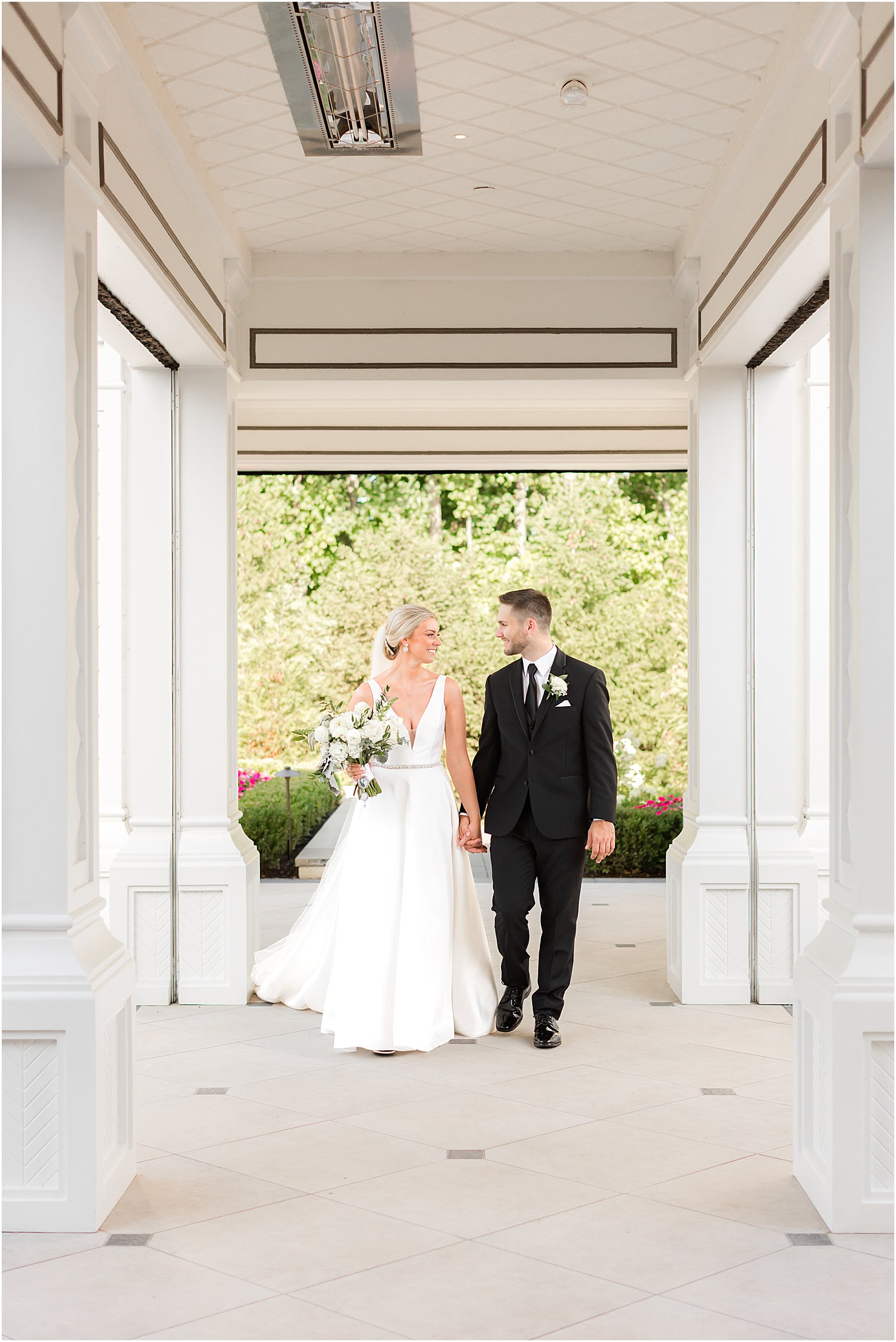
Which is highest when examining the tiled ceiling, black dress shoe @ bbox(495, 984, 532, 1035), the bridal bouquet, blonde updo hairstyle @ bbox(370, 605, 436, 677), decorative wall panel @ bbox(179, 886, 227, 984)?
the tiled ceiling

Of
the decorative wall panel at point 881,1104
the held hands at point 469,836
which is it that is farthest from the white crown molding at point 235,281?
the decorative wall panel at point 881,1104

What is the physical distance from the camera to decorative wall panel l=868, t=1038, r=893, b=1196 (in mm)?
3064

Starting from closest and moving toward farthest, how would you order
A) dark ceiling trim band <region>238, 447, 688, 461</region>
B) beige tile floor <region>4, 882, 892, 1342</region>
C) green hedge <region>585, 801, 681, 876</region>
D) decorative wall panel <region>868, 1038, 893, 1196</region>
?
1. beige tile floor <region>4, 882, 892, 1342</region>
2. decorative wall panel <region>868, 1038, 893, 1196</region>
3. dark ceiling trim band <region>238, 447, 688, 461</region>
4. green hedge <region>585, 801, 681, 876</region>

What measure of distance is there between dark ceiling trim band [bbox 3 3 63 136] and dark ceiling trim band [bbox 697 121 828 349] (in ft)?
6.83

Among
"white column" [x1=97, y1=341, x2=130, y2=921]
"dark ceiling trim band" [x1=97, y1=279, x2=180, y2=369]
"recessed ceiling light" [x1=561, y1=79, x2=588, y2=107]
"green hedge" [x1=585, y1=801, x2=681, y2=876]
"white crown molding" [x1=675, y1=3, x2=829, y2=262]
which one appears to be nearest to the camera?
"white crown molding" [x1=675, y1=3, x2=829, y2=262]

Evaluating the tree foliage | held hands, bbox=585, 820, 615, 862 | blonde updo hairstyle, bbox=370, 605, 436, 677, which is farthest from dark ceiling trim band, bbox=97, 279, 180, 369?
the tree foliage

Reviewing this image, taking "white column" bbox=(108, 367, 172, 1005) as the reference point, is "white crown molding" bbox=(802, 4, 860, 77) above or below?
above

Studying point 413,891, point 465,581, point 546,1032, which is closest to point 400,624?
point 413,891

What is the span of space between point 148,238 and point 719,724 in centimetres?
320

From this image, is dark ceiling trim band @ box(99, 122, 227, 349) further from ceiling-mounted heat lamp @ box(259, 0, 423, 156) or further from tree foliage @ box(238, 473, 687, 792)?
tree foliage @ box(238, 473, 687, 792)

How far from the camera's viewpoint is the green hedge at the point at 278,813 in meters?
10.3

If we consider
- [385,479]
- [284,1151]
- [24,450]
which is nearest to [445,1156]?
[284,1151]

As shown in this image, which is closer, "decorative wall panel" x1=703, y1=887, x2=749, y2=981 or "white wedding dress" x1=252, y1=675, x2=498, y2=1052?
"white wedding dress" x1=252, y1=675, x2=498, y2=1052

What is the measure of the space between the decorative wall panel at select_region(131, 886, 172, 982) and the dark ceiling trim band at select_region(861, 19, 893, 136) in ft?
13.6
